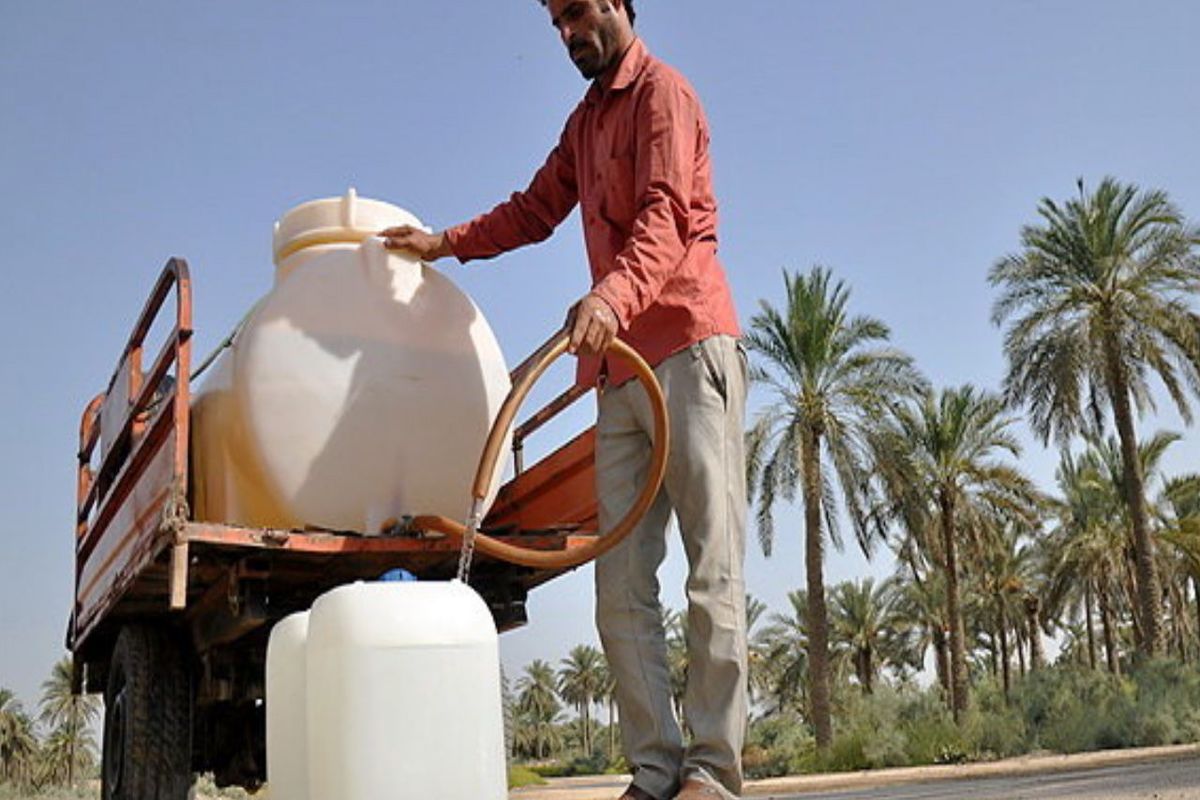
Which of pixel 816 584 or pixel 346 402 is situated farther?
pixel 816 584

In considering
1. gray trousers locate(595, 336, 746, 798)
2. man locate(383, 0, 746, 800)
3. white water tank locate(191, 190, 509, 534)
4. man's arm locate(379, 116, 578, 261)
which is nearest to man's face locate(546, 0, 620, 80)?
man locate(383, 0, 746, 800)

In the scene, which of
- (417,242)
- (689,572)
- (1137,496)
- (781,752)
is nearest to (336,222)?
(417,242)

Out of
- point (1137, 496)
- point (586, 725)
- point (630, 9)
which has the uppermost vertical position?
point (1137, 496)

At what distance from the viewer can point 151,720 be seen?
4.72m

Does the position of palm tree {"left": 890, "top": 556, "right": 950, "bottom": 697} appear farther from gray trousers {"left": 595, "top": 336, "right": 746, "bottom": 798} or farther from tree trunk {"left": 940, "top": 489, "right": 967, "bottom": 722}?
gray trousers {"left": 595, "top": 336, "right": 746, "bottom": 798}

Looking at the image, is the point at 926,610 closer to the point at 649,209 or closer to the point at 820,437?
the point at 820,437

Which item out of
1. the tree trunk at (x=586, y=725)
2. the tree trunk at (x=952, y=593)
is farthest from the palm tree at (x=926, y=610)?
the tree trunk at (x=586, y=725)

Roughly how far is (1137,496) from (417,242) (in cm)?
2257

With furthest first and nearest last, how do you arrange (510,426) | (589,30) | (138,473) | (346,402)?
(138,473)
(346,402)
(589,30)
(510,426)

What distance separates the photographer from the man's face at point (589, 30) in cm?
324

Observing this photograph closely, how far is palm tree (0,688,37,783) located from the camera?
49287 millimetres

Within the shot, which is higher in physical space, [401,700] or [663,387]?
[663,387]

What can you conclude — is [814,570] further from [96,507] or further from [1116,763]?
[96,507]

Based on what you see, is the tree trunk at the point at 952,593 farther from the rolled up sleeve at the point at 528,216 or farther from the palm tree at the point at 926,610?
the rolled up sleeve at the point at 528,216
